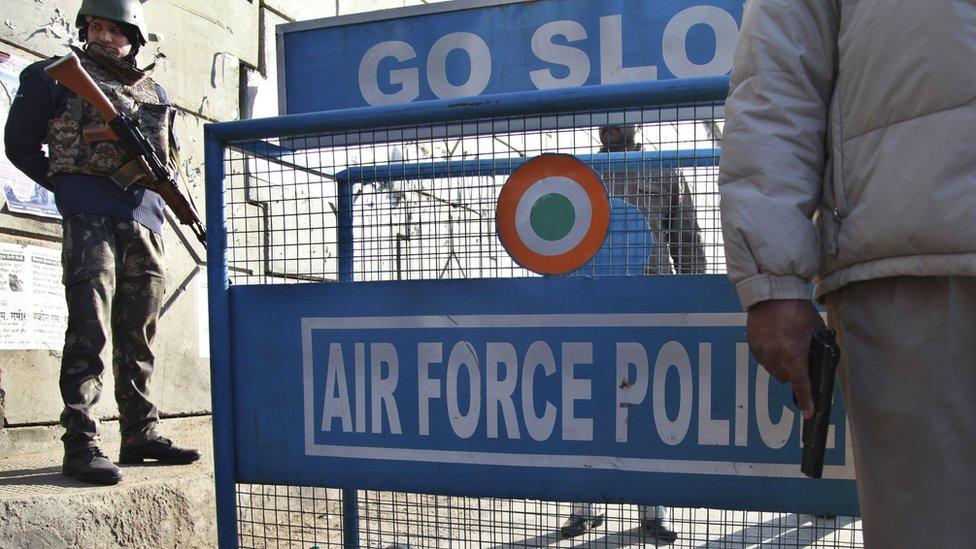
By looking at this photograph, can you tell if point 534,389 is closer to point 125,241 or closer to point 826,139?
point 826,139

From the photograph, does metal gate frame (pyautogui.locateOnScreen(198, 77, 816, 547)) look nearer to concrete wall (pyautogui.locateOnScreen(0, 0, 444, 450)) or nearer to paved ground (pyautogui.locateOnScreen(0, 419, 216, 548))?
paved ground (pyautogui.locateOnScreen(0, 419, 216, 548))

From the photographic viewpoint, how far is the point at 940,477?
4.17 feet

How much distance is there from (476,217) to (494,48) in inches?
59.3

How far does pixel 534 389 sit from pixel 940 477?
2.93ft

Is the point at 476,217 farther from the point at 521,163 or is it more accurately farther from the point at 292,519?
the point at 292,519

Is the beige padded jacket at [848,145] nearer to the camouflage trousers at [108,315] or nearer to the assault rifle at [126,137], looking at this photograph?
the assault rifle at [126,137]

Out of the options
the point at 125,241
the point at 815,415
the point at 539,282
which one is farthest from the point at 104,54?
the point at 815,415

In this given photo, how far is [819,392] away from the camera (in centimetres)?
136

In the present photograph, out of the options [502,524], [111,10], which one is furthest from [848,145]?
[111,10]

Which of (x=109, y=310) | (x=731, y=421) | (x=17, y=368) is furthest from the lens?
(x=17, y=368)

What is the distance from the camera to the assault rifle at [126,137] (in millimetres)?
2738

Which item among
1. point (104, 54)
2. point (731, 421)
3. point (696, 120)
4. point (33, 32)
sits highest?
point (33, 32)

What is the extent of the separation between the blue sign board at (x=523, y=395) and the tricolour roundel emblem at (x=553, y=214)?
2.5 inches

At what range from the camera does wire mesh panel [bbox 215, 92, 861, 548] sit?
2012mm
